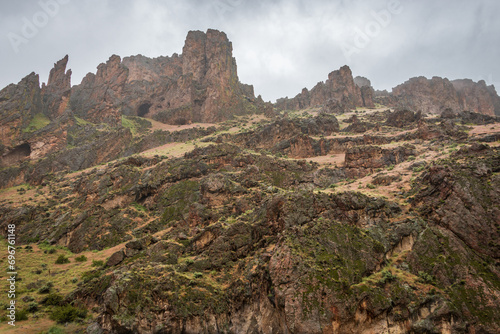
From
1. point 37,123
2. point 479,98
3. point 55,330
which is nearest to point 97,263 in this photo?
point 55,330

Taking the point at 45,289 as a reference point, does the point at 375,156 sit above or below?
above

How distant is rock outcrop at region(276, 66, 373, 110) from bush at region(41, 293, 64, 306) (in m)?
115

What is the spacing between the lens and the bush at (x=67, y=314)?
2951 centimetres

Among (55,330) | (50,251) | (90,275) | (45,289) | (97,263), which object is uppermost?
(50,251)

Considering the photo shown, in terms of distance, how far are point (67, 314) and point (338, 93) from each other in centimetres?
13221

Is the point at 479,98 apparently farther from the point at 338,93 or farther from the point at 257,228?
the point at 257,228

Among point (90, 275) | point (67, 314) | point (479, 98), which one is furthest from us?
point (479, 98)

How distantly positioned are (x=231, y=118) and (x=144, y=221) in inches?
2607

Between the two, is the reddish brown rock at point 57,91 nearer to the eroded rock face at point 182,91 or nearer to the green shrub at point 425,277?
the eroded rock face at point 182,91

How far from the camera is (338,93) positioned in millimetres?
138625

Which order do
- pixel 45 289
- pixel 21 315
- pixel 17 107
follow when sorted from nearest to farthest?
pixel 21 315
pixel 45 289
pixel 17 107

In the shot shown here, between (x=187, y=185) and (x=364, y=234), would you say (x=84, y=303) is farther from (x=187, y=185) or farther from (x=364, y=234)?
(x=364, y=234)

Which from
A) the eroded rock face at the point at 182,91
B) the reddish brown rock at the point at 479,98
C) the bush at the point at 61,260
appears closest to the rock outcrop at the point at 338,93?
the eroded rock face at the point at 182,91

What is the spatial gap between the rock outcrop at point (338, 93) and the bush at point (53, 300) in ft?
379
